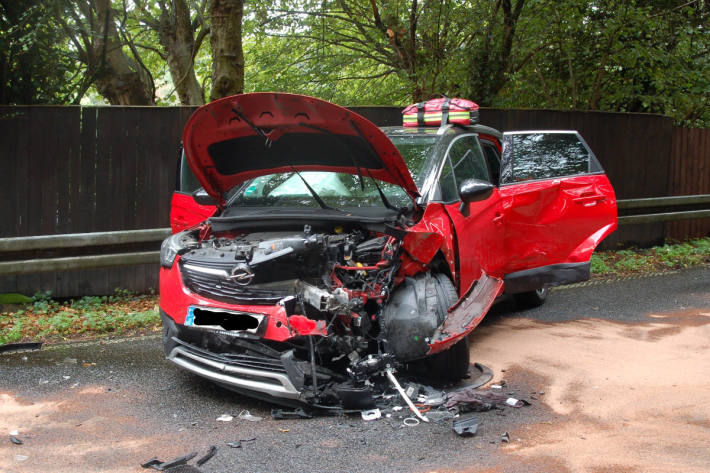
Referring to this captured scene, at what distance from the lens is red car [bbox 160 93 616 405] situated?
445cm

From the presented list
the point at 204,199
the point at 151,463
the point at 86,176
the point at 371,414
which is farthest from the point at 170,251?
the point at 86,176

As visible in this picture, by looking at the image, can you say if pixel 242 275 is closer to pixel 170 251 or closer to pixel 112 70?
pixel 170 251

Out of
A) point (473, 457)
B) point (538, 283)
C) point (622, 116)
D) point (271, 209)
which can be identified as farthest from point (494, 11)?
point (473, 457)

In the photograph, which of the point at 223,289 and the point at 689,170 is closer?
the point at 223,289

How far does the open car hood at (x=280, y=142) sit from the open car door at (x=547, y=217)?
1.87 metres

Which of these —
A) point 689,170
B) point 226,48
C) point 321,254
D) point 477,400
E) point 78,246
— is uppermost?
point 226,48

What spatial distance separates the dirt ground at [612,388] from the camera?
3.98m

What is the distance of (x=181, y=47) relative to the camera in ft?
46.3

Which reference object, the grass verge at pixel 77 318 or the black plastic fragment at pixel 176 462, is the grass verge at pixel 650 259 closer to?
the grass verge at pixel 77 318

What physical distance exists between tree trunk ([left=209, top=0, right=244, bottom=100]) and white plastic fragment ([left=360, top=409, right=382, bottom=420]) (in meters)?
5.96

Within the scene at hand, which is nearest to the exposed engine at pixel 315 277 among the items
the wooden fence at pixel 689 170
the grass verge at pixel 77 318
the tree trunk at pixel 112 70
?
the grass verge at pixel 77 318

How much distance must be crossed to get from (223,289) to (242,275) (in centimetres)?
19

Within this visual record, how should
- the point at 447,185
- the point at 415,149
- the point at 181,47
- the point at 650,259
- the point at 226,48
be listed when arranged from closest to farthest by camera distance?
1. the point at 447,185
2. the point at 415,149
3. the point at 226,48
4. the point at 650,259
5. the point at 181,47

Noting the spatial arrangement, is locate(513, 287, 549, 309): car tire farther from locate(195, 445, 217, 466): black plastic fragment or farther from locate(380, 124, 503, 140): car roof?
locate(195, 445, 217, 466): black plastic fragment
